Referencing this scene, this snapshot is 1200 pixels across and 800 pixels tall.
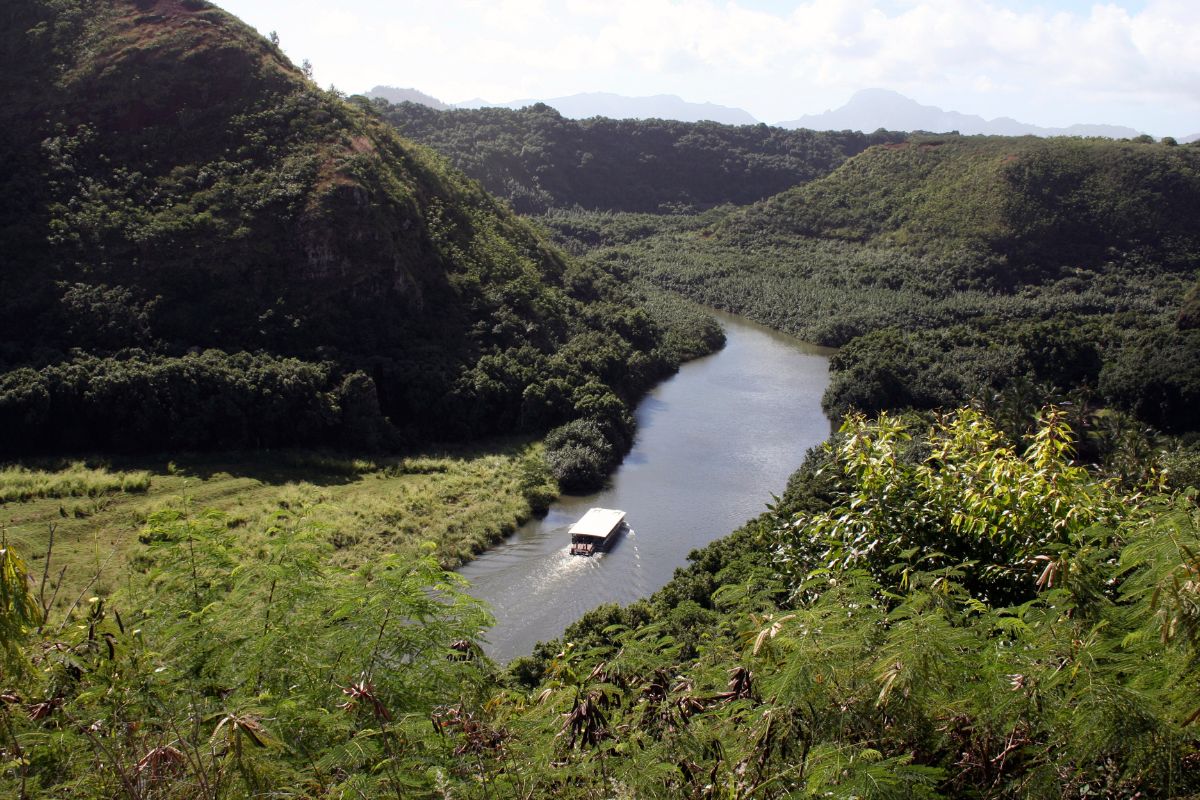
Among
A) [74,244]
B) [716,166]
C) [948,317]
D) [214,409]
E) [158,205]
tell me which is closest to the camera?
[214,409]

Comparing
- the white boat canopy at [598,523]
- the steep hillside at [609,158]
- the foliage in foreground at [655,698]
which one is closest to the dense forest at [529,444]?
the foliage in foreground at [655,698]

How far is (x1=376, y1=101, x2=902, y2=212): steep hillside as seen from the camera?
93.5 m

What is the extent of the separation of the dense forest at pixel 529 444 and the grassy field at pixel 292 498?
199mm

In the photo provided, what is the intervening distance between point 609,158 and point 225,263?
74.8 m

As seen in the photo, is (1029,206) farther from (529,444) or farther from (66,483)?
(66,483)

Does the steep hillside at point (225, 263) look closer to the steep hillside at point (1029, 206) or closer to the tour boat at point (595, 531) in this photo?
the tour boat at point (595, 531)

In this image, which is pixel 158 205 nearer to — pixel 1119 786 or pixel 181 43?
pixel 181 43

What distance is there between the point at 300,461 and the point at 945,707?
96.0ft

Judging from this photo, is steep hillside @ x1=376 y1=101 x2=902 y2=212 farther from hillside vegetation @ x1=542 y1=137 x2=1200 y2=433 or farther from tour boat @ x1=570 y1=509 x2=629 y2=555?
tour boat @ x1=570 y1=509 x2=629 y2=555

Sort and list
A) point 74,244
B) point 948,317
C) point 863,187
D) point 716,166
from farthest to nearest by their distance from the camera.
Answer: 1. point 716,166
2. point 863,187
3. point 948,317
4. point 74,244

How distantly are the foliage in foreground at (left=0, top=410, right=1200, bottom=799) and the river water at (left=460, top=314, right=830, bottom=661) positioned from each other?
849 centimetres

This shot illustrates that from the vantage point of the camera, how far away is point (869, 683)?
15.7 ft

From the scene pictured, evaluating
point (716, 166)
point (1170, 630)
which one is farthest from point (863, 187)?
point (1170, 630)

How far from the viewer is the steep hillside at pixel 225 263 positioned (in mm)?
31422
